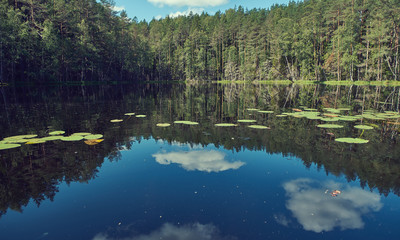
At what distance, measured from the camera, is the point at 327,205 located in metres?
4.70

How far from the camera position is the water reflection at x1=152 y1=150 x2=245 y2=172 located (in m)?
6.72

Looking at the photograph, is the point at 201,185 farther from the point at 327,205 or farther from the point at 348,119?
the point at 348,119

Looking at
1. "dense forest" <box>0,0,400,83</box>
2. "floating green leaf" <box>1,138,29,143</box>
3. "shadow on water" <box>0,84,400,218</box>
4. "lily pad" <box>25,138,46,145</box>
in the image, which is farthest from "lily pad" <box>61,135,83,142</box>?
"dense forest" <box>0,0,400,83</box>

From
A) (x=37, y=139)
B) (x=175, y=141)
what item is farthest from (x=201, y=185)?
(x=37, y=139)

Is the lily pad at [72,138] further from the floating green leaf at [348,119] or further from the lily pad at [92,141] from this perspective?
the floating green leaf at [348,119]

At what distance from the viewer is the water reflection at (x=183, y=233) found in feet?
12.2

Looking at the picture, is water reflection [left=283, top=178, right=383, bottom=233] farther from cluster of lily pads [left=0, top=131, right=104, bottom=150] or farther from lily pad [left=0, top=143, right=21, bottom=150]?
lily pad [left=0, top=143, right=21, bottom=150]

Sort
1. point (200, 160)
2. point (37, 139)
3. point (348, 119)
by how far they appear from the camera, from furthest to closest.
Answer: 1. point (348, 119)
2. point (37, 139)
3. point (200, 160)

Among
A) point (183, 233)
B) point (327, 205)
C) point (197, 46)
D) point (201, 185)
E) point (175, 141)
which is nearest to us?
point (183, 233)

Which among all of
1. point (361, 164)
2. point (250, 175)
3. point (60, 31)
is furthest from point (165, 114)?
point (60, 31)

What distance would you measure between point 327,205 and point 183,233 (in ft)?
9.99

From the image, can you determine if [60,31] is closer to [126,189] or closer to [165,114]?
[165,114]

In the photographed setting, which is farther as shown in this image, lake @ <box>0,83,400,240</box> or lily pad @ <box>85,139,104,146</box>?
lily pad @ <box>85,139,104,146</box>

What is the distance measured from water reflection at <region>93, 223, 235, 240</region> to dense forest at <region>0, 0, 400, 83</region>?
47761 millimetres
